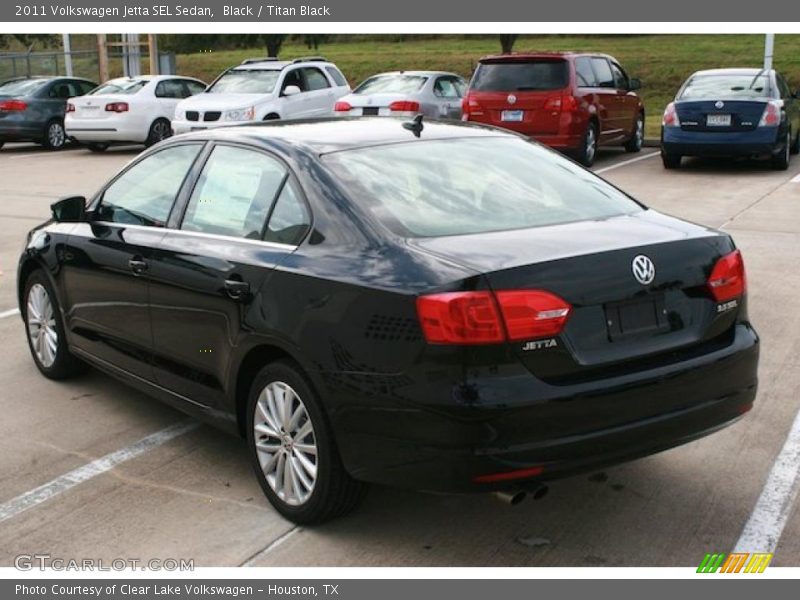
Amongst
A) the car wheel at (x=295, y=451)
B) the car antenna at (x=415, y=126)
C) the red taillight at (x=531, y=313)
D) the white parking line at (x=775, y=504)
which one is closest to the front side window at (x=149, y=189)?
the car antenna at (x=415, y=126)

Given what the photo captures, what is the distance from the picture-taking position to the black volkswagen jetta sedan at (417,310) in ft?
12.0

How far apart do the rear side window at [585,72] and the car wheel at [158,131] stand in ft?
28.6

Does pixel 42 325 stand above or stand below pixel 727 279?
below

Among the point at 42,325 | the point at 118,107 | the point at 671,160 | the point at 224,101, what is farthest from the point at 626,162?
the point at 42,325

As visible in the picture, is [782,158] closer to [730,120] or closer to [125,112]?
[730,120]

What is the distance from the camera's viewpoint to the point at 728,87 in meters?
16.2

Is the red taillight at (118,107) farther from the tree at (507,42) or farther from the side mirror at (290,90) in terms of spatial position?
the tree at (507,42)

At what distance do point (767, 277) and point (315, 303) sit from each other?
5705mm

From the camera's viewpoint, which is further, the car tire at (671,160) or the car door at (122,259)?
the car tire at (671,160)

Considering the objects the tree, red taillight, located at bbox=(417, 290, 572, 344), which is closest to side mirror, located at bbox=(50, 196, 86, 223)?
red taillight, located at bbox=(417, 290, 572, 344)

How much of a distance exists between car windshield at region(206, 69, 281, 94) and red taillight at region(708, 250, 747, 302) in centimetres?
1554

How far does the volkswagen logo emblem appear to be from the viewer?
12.8 feet

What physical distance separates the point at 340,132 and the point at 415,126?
37 cm

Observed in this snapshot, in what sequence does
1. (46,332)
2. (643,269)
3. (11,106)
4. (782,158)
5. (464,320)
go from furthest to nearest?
1. (11,106)
2. (782,158)
3. (46,332)
4. (643,269)
5. (464,320)
